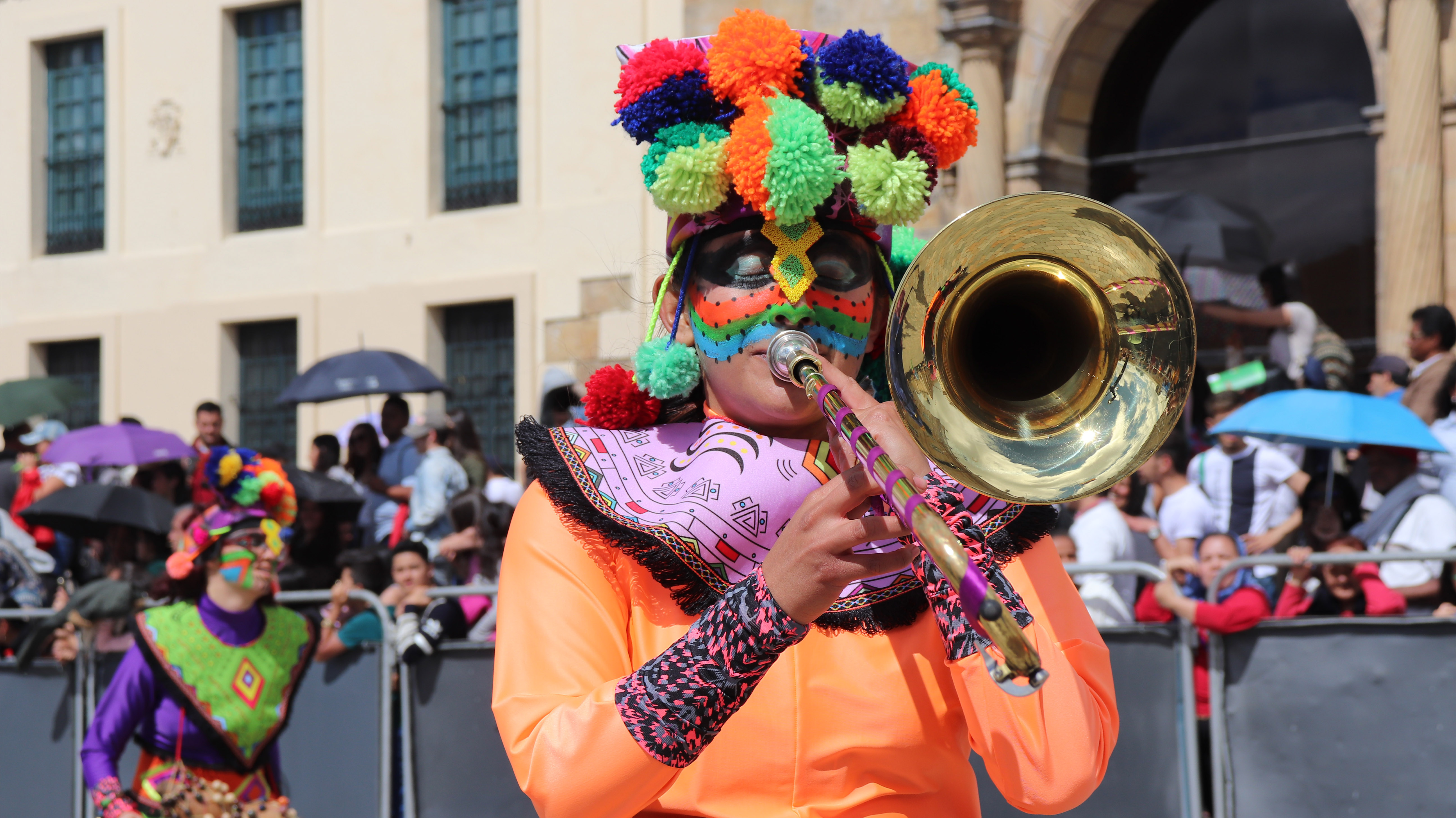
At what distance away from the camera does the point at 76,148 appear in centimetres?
1694

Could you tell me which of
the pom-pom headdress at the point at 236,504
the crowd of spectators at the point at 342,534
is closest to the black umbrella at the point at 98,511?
the crowd of spectators at the point at 342,534

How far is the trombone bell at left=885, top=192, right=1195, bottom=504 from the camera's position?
2.14 metres

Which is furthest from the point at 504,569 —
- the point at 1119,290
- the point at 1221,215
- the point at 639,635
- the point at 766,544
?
the point at 1221,215

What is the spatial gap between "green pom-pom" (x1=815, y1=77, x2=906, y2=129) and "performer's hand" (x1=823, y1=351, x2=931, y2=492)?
0.54 meters

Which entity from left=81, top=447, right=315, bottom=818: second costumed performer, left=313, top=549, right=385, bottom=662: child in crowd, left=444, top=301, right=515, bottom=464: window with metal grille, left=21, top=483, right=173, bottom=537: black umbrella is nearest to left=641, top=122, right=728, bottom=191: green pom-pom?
left=81, top=447, right=315, bottom=818: second costumed performer

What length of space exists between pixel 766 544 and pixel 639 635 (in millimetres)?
244

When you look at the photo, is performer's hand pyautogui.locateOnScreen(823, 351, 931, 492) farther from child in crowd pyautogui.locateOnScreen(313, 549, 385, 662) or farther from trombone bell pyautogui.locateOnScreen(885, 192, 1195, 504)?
child in crowd pyautogui.locateOnScreen(313, 549, 385, 662)

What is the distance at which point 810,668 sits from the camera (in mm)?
2449

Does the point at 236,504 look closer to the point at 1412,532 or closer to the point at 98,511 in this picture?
the point at 98,511

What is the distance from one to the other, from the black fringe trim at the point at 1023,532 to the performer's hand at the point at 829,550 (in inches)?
15.1

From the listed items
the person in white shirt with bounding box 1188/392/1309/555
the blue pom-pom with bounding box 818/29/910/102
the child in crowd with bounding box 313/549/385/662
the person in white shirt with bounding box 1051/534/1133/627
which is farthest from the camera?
the person in white shirt with bounding box 1188/392/1309/555

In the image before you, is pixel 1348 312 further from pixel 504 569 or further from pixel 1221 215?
pixel 504 569

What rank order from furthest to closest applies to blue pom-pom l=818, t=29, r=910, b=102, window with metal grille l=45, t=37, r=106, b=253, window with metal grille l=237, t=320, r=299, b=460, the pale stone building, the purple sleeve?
window with metal grille l=45, t=37, r=106, b=253 < window with metal grille l=237, t=320, r=299, b=460 < the pale stone building < the purple sleeve < blue pom-pom l=818, t=29, r=910, b=102

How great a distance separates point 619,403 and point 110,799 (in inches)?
128
